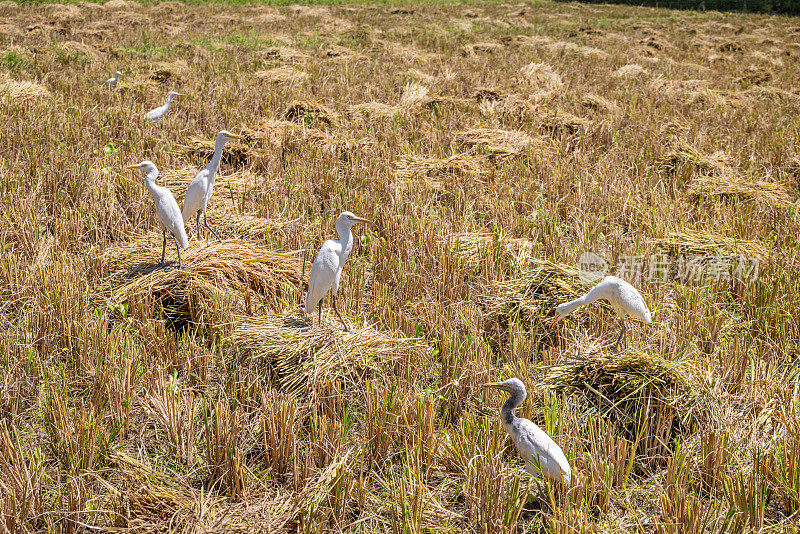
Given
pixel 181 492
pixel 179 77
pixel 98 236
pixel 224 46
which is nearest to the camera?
pixel 181 492

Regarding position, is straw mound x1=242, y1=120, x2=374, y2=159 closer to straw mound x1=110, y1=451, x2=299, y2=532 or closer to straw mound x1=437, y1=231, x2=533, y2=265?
straw mound x1=437, y1=231, x2=533, y2=265

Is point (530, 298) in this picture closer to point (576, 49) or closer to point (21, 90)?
point (21, 90)

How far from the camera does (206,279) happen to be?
137 inches

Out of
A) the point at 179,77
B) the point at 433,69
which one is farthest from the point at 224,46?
the point at 433,69

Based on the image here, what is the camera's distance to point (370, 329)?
3074mm

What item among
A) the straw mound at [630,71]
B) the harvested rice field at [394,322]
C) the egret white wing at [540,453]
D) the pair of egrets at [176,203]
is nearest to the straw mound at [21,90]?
the harvested rice field at [394,322]

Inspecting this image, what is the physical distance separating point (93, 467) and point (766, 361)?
10.1 feet

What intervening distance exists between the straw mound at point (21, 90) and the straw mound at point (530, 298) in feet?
21.1

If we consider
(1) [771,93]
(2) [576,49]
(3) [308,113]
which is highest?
(2) [576,49]

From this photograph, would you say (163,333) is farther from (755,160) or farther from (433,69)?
(433,69)


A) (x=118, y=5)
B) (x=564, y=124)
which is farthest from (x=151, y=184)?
(x=118, y=5)

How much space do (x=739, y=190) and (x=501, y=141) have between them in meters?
2.31

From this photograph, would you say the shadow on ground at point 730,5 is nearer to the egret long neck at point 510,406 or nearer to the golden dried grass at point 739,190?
the golden dried grass at point 739,190

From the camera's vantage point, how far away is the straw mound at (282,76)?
9281 millimetres
